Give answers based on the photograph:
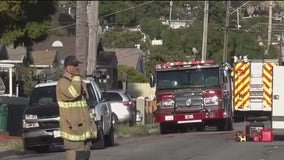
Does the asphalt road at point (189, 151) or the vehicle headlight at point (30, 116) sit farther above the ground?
the vehicle headlight at point (30, 116)

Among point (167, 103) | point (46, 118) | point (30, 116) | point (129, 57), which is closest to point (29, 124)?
point (30, 116)

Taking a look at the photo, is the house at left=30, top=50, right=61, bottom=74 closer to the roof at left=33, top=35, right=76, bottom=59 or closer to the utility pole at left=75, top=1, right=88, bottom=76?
the roof at left=33, top=35, right=76, bottom=59

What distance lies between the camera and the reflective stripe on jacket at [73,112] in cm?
1212

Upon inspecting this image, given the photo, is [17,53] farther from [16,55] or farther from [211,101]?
[211,101]

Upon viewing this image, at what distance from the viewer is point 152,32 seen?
96438mm

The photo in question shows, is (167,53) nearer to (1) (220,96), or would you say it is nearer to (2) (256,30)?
(2) (256,30)

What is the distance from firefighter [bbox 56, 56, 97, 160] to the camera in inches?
477

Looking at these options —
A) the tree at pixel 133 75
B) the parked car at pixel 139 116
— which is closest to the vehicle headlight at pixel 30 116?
the parked car at pixel 139 116

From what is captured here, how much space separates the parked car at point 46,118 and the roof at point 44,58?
3517cm

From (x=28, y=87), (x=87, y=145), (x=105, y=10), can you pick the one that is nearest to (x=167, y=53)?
(x=105, y=10)

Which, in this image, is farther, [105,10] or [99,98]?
[105,10]

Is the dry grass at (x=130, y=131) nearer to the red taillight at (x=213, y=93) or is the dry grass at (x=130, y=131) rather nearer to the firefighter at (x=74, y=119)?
the red taillight at (x=213, y=93)

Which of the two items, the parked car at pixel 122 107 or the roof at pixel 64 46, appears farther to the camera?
the roof at pixel 64 46

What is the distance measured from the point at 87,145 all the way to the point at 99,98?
33.8 ft
